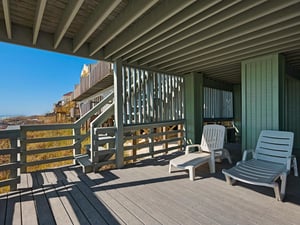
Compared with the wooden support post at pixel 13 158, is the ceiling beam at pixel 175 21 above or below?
above

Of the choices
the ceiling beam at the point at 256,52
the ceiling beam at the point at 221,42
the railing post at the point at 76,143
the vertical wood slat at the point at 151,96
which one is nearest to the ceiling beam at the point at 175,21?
the ceiling beam at the point at 221,42

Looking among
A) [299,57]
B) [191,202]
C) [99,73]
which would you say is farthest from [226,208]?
[99,73]

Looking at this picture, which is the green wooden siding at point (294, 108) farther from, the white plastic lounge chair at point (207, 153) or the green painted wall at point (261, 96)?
the white plastic lounge chair at point (207, 153)

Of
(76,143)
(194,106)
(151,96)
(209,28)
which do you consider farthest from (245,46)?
(76,143)

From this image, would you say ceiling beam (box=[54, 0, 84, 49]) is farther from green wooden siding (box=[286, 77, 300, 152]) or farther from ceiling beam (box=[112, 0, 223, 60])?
green wooden siding (box=[286, 77, 300, 152])

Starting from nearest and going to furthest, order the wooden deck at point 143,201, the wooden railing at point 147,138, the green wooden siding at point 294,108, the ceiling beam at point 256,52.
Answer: the wooden deck at point 143,201 → the ceiling beam at point 256,52 → the wooden railing at point 147,138 → the green wooden siding at point 294,108

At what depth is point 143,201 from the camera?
8.57ft

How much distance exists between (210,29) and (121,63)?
2.19 m

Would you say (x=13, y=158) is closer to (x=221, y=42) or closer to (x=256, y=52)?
(x=221, y=42)

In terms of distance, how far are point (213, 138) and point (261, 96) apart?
1.47 meters

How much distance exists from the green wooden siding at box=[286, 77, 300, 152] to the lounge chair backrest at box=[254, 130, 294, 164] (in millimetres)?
3315

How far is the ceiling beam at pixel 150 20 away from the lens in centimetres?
234

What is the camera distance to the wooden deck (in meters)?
2.17

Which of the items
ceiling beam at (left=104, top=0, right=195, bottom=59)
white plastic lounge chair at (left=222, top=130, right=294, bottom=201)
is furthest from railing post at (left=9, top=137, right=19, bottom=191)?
white plastic lounge chair at (left=222, top=130, right=294, bottom=201)
